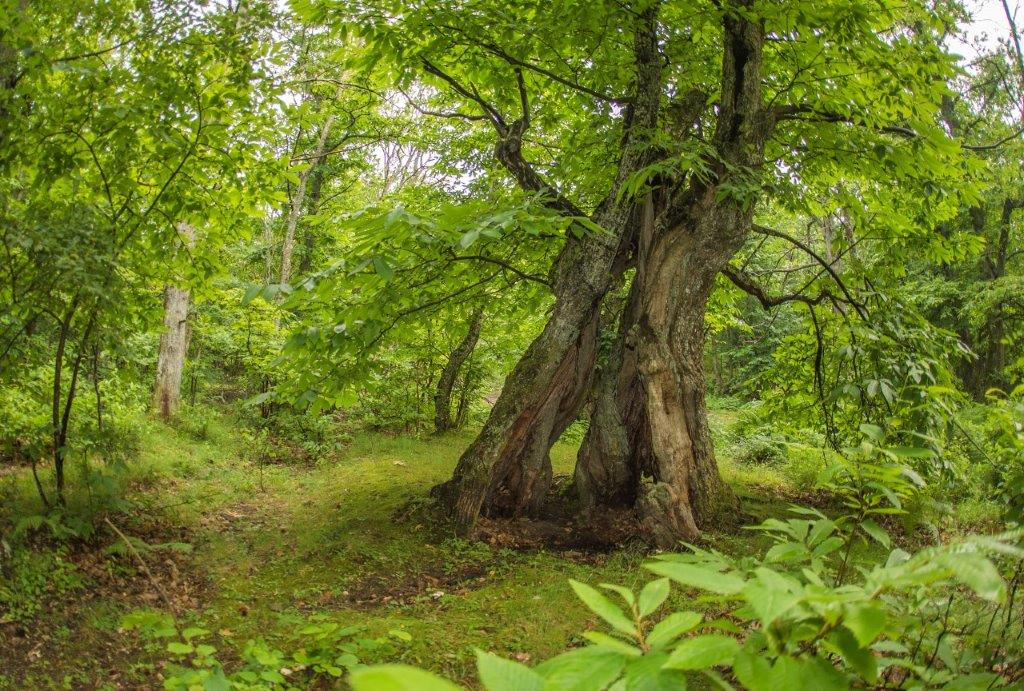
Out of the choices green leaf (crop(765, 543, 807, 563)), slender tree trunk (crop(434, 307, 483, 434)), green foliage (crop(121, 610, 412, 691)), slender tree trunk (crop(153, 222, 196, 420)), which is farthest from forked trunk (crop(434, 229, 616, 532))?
slender tree trunk (crop(153, 222, 196, 420))

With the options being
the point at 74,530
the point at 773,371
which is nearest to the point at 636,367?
the point at 773,371

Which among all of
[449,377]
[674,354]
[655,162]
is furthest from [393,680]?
[449,377]

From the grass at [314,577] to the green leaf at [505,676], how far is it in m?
2.75

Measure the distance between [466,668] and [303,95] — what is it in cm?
1537

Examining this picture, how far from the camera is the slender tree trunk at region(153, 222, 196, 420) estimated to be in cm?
1173

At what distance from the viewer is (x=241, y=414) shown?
11.8 meters

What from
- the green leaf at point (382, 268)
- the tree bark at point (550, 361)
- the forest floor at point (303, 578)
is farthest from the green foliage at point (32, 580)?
the green leaf at point (382, 268)

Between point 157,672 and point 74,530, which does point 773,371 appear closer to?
point 157,672

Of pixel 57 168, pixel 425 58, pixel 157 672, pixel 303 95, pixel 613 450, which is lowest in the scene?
pixel 157 672

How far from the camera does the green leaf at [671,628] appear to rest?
0.89m

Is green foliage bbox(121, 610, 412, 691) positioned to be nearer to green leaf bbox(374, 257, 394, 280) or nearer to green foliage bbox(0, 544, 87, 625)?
green foliage bbox(0, 544, 87, 625)

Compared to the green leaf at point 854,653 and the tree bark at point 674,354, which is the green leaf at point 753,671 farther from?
the tree bark at point 674,354

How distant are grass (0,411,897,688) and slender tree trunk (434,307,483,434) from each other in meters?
3.67

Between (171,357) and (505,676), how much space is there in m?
13.1
